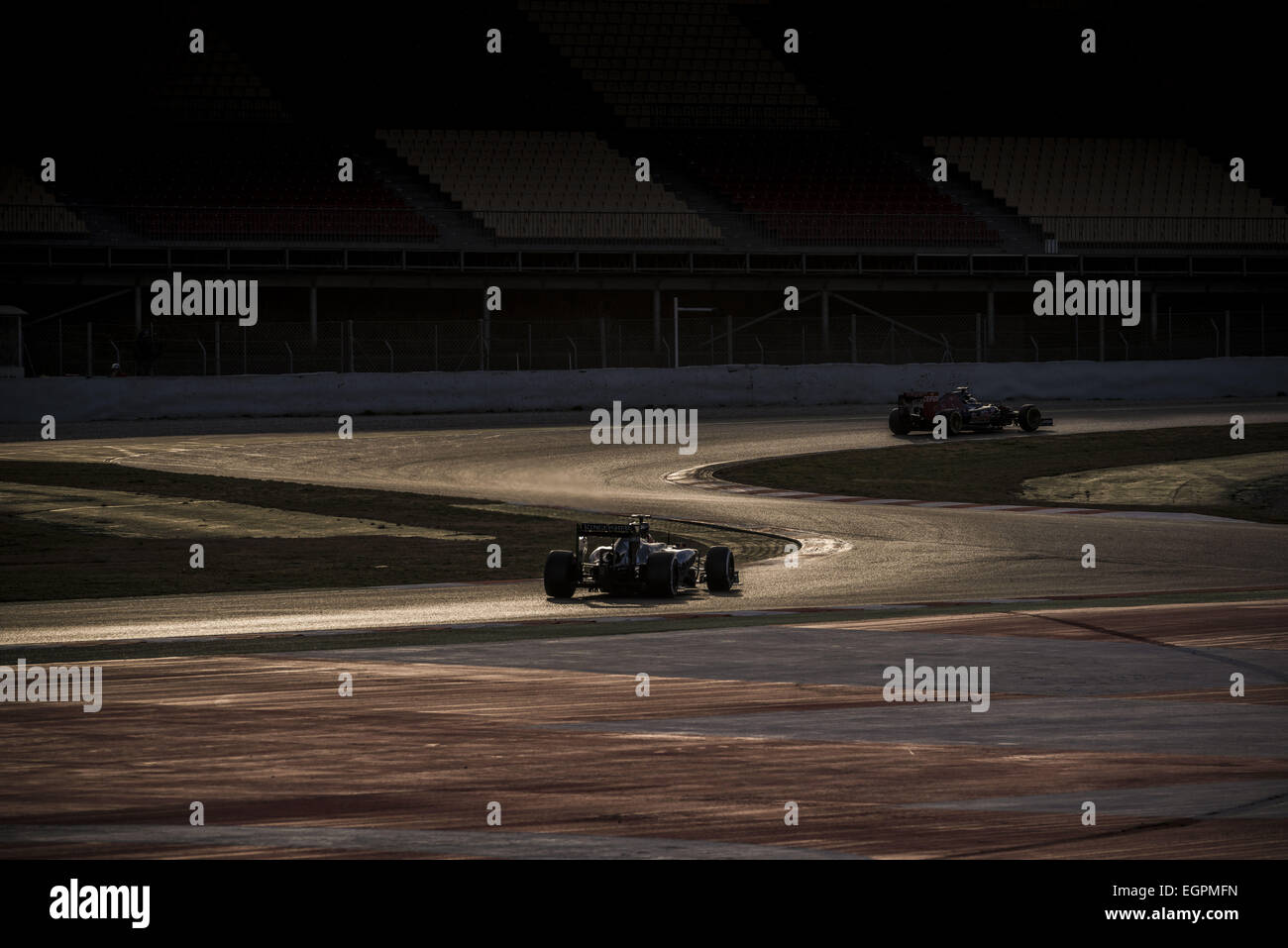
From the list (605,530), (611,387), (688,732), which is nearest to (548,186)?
(611,387)

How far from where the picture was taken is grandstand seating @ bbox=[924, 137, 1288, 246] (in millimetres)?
40281

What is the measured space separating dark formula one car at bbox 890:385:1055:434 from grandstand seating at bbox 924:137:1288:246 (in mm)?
12217

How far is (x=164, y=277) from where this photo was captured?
33156mm

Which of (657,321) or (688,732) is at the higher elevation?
(657,321)

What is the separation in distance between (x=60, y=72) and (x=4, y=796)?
36.5 metres

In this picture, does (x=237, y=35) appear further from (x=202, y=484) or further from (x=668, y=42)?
(x=202, y=484)

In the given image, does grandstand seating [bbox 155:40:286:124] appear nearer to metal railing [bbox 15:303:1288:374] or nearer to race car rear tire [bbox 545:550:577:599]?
metal railing [bbox 15:303:1288:374]

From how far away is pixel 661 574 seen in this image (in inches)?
539

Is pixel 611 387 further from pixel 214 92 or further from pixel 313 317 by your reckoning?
pixel 214 92

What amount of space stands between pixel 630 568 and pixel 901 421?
51.2ft

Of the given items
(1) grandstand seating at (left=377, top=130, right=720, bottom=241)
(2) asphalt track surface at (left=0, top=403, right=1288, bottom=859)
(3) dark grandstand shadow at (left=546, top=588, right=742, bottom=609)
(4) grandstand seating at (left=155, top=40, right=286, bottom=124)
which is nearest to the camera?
(2) asphalt track surface at (left=0, top=403, right=1288, bottom=859)

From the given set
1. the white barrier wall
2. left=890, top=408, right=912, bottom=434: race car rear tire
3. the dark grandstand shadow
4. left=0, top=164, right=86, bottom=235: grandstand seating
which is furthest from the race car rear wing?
left=0, top=164, right=86, bottom=235: grandstand seating

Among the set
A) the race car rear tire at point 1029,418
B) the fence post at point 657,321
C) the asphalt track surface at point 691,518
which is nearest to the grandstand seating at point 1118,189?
the asphalt track surface at point 691,518

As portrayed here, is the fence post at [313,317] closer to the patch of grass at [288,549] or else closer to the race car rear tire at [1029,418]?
the patch of grass at [288,549]
